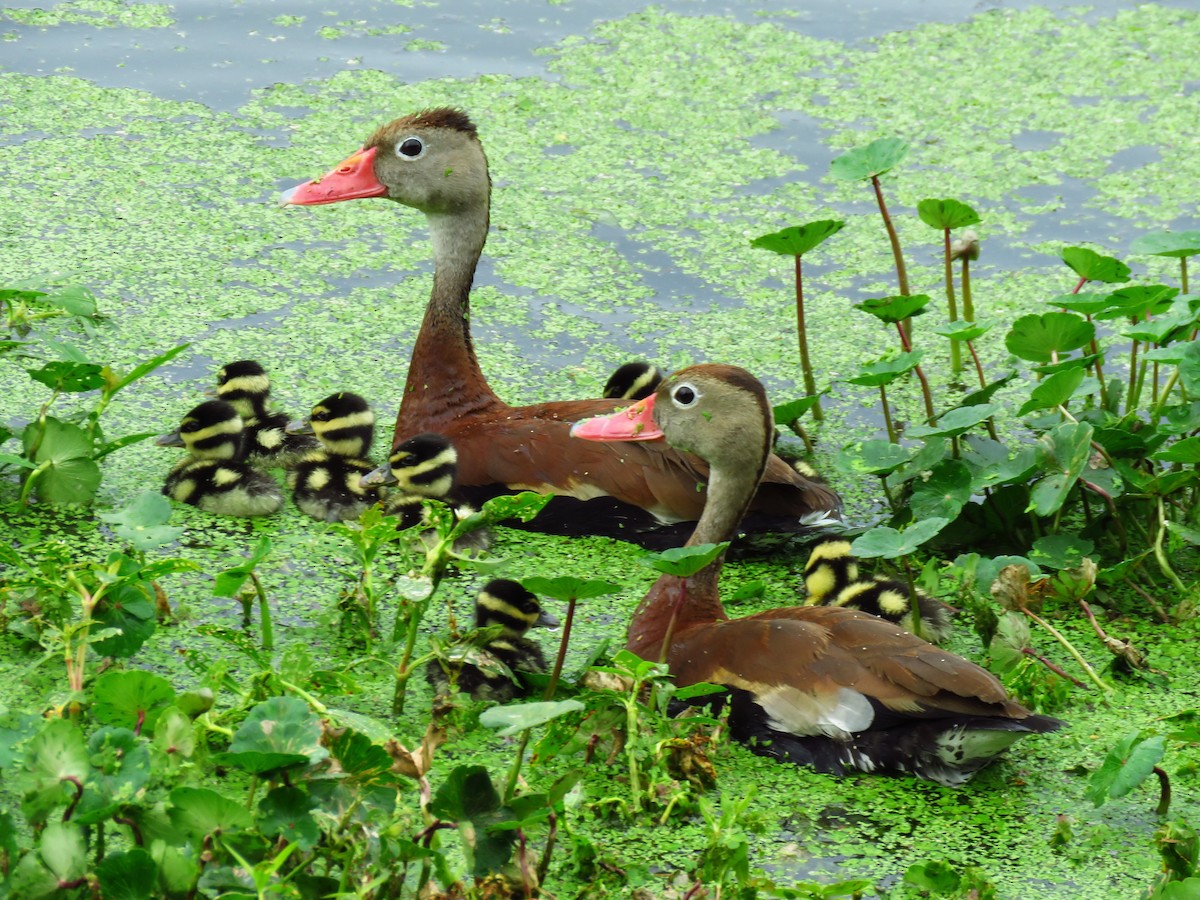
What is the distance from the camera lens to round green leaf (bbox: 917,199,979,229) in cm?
512

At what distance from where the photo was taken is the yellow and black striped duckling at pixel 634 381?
5254 mm

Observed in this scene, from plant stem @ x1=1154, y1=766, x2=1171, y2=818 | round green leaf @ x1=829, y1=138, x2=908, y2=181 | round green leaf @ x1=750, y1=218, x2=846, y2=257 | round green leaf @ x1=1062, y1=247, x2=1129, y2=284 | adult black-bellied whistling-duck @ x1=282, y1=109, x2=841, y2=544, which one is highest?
round green leaf @ x1=829, y1=138, x2=908, y2=181

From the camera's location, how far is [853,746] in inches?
147

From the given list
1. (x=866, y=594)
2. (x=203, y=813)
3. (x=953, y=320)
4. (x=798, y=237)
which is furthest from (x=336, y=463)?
(x=203, y=813)

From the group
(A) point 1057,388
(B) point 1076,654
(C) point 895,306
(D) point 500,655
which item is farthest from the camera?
(C) point 895,306

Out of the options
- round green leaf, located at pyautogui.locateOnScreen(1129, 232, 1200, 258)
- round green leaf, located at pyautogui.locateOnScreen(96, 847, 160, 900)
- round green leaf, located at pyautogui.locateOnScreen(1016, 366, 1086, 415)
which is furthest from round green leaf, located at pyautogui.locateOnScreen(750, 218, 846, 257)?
round green leaf, located at pyautogui.locateOnScreen(96, 847, 160, 900)

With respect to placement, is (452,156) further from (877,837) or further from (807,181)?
(877,837)

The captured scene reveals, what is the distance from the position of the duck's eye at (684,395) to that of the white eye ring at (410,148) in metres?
1.62

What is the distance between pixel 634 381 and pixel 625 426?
605 millimetres

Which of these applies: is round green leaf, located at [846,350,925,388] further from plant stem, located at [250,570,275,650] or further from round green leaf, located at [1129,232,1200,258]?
plant stem, located at [250,570,275,650]

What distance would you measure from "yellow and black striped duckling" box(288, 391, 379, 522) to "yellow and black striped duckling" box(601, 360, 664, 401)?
766 millimetres

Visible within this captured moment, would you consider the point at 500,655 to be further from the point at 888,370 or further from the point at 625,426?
the point at 888,370

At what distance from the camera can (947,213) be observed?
17.0ft

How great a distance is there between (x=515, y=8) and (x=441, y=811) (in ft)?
20.6
